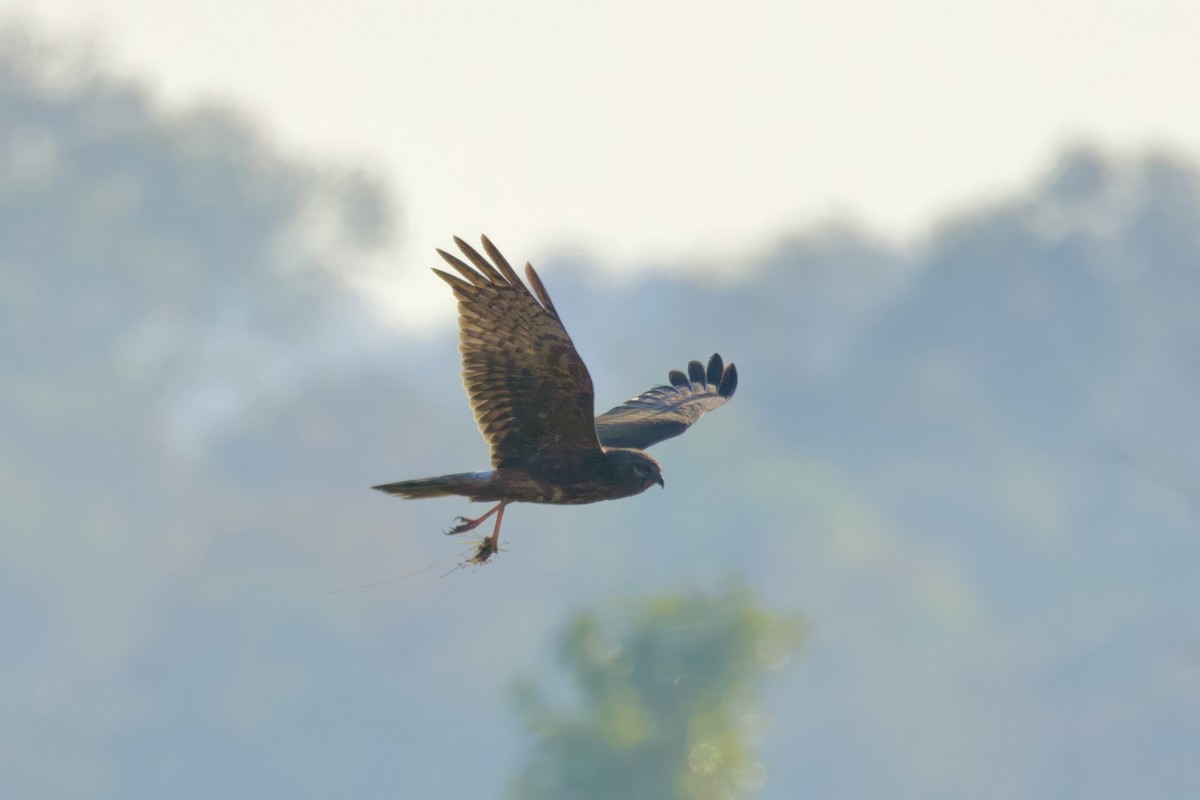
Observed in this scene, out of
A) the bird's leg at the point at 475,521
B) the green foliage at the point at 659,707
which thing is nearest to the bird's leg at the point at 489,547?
the bird's leg at the point at 475,521

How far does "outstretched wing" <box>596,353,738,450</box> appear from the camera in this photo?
1464cm

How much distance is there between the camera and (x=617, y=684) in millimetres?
50062

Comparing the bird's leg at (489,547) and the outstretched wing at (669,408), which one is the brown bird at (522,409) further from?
the outstretched wing at (669,408)

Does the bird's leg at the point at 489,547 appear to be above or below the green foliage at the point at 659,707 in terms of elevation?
below

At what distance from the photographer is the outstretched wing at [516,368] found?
478 inches

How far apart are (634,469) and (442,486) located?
143 centimetres

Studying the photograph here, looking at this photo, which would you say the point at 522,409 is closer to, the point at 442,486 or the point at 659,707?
the point at 442,486

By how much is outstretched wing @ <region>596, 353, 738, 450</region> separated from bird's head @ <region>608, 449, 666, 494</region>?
139 cm

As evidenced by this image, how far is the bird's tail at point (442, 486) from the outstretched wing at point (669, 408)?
5.69 ft

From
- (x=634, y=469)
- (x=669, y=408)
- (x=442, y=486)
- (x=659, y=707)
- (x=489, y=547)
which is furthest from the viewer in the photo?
(x=659, y=707)

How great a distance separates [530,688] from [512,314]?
39.4 metres

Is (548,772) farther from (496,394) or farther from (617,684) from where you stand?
(496,394)

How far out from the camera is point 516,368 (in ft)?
40.6

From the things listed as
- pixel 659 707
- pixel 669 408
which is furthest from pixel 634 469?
pixel 659 707
